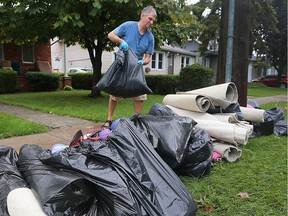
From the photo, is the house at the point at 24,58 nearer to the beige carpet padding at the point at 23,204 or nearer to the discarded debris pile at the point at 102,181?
the discarded debris pile at the point at 102,181

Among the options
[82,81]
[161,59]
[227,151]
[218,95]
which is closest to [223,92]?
[218,95]

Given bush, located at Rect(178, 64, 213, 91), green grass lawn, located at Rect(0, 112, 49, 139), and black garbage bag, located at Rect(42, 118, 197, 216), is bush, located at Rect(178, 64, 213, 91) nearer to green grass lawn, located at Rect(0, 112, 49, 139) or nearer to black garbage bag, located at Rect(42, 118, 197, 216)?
green grass lawn, located at Rect(0, 112, 49, 139)

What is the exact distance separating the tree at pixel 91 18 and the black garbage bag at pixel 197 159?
17.6 ft

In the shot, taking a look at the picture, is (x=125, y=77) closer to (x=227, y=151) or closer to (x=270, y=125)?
(x=227, y=151)

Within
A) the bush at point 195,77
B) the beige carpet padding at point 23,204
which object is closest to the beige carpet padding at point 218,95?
the beige carpet padding at point 23,204

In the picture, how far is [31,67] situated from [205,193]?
14904 mm

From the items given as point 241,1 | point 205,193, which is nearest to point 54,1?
point 241,1

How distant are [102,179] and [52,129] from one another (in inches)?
126

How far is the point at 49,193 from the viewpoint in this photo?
1.71 m

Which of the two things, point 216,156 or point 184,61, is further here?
point 184,61

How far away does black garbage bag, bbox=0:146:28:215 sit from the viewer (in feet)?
5.89

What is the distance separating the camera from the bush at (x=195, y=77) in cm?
1264

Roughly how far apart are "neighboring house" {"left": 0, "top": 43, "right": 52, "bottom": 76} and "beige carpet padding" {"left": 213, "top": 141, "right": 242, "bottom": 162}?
13240mm

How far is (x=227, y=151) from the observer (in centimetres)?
333
